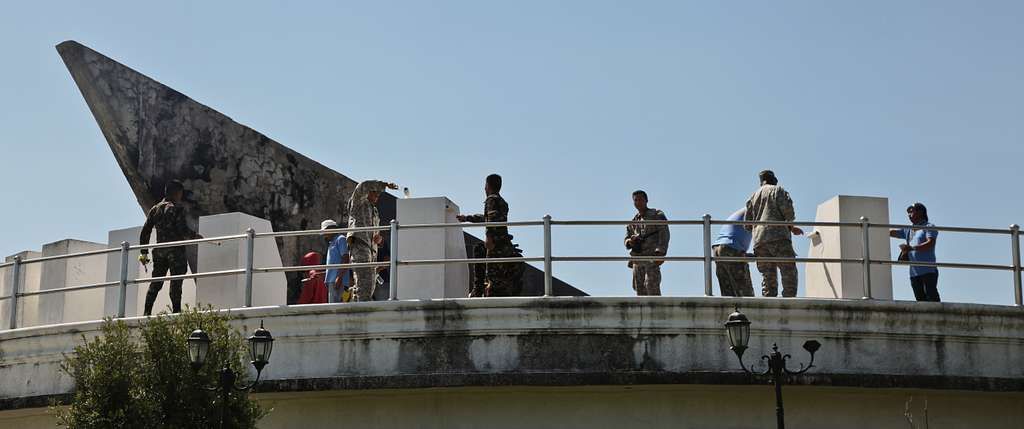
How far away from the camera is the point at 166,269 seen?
17.4 metres

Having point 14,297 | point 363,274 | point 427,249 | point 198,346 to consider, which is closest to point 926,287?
point 427,249

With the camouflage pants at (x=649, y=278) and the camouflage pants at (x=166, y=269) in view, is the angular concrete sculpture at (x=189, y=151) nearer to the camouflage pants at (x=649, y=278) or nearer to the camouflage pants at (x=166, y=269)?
the camouflage pants at (x=166, y=269)

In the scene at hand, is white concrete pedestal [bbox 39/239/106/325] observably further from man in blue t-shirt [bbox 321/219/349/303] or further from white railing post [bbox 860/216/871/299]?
white railing post [bbox 860/216/871/299]

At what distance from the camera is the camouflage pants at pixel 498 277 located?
53.9 ft

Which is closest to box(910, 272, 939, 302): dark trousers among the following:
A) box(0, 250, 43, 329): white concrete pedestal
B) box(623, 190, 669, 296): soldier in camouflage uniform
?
box(623, 190, 669, 296): soldier in camouflage uniform

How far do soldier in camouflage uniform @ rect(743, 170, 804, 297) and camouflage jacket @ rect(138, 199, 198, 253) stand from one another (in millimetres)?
6145

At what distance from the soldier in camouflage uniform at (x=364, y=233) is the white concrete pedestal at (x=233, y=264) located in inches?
36.8

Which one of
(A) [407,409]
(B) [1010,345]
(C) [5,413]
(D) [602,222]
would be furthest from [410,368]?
(B) [1010,345]

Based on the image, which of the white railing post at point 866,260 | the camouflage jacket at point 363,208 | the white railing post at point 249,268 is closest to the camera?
the white railing post at point 866,260

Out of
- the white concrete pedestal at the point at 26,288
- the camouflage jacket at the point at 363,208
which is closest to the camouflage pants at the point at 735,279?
the camouflage jacket at the point at 363,208

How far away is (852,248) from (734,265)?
4.19ft

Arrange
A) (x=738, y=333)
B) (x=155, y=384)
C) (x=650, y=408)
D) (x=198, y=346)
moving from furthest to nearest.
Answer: (x=650, y=408) < (x=155, y=384) < (x=198, y=346) < (x=738, y=333)

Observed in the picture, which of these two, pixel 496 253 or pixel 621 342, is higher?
pixel 496 253

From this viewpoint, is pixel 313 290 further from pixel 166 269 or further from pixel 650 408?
pixel 650 408
